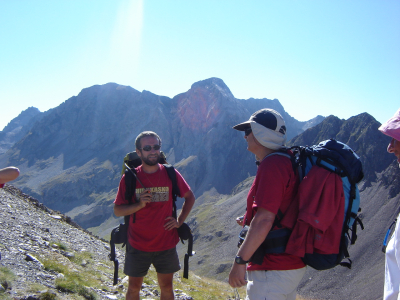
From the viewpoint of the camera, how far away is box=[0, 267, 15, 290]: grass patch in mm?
5565

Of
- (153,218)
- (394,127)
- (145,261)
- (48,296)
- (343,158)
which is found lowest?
(48,296)

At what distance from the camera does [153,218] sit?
17.7ft

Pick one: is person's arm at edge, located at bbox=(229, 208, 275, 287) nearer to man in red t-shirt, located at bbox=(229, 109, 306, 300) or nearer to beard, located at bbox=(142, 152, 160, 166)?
man in red t-shirt, located at bbox=(229, 109, 306, 300)

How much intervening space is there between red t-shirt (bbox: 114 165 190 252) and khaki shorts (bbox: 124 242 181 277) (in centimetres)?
11

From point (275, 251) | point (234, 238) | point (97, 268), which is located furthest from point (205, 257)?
point (275, 251)

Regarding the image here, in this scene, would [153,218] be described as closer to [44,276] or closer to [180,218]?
[180,218]

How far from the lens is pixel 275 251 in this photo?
345 cm

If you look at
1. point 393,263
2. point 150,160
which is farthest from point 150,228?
point 393,263

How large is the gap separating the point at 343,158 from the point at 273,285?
1.72 meters

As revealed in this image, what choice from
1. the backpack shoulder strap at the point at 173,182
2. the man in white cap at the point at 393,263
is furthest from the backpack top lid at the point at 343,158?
the backpack shoulder strap at the point at 173,182

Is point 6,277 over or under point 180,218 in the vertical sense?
under

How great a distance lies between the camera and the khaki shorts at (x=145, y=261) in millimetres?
5379

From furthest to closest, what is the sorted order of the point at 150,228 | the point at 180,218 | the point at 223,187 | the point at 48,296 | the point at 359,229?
the point at 223,187 < the point at 359,229 < the point at 180,218 < the point at 48,296 < the point at 150,228

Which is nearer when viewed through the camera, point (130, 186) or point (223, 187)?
point (130, 186)
